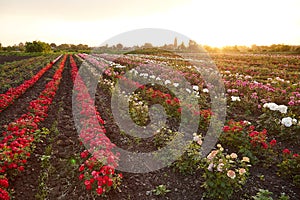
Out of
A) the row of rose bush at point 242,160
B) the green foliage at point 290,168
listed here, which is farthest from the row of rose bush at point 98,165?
the green foliage at point 290,168

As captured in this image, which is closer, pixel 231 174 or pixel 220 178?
pixel 231 174

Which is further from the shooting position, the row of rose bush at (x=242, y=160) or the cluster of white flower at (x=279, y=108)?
the cluster of white flower at (x=279, y=108)

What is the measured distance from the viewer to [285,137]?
6.08m

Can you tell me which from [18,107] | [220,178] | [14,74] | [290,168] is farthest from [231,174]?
[14,74]

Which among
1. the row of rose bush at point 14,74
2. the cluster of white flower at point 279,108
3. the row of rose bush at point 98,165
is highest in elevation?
the row of rose bush at point 14,74

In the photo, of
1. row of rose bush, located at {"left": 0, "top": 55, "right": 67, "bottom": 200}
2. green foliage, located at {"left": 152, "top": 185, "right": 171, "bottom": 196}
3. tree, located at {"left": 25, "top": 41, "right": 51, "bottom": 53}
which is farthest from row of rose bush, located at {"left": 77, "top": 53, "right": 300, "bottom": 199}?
tree, located at {"left": 25, "top": 41, "right": 51, "bottom": 53}

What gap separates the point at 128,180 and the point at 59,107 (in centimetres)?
470

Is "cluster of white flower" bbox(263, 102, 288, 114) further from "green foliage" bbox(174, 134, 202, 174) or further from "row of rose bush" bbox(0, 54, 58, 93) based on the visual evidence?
"row of rose bush" bbox(0, 54, 58, 93)

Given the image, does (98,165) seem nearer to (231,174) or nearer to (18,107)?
(231,174)

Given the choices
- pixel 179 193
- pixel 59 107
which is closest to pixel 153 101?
pixel 59 107

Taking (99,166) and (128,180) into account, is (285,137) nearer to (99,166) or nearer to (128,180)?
(128,180)

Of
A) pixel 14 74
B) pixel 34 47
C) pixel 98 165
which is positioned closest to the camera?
pixel 98 165

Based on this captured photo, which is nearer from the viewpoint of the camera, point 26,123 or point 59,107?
point 26,123

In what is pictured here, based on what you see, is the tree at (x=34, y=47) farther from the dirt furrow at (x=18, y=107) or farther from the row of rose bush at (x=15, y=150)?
the row of rose bush at (x=15, y=150)
